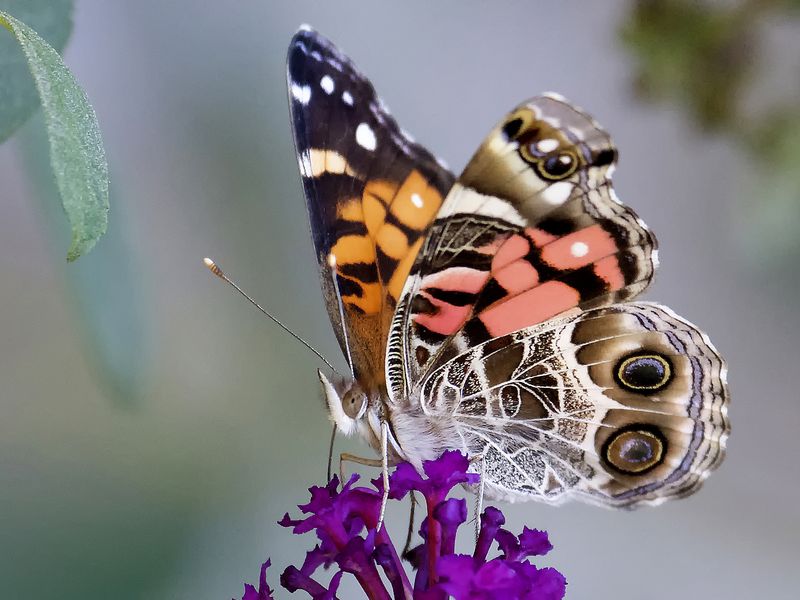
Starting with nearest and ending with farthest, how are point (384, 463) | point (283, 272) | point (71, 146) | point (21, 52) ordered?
point (71, 146)
point (21, 52)
point (384, 463)
point (283, 272)

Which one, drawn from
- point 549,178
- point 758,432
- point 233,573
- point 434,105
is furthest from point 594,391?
point 758,432

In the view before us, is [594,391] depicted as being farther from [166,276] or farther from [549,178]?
[166,276]

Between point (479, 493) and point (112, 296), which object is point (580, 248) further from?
point (112, 296)

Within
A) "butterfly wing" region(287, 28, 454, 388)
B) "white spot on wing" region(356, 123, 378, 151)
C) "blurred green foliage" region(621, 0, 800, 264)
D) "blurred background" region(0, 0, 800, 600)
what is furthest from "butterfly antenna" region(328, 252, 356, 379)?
"blurred green foliage" region(621, 0, 800, 264)

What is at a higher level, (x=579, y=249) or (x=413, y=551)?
(x=579, y=249)

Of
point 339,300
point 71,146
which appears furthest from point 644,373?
point 71,146

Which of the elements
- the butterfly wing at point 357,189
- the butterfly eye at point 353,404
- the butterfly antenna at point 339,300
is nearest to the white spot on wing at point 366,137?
the butterfly wing at point 357,189

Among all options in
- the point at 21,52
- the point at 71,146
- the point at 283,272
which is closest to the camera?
the point at 71,146

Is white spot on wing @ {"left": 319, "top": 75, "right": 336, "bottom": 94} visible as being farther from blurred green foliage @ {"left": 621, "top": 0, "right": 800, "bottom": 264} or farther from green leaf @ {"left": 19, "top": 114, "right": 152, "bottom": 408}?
blurred green foliage @ {"left": 621, "top": 0, "right": 800, "bottom": 264}
